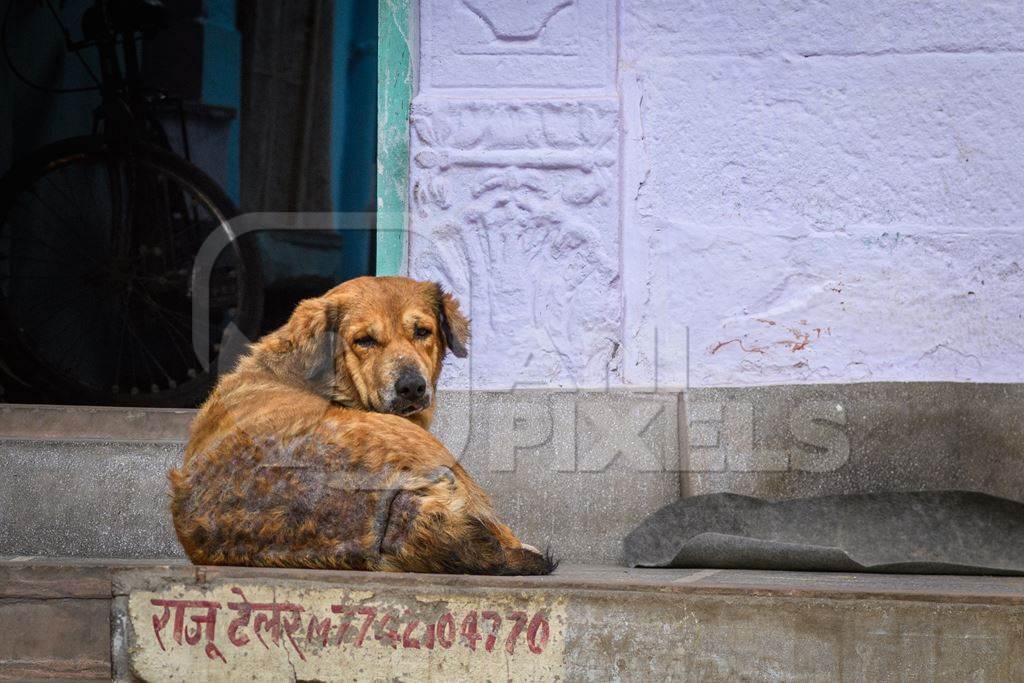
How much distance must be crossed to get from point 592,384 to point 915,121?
1.67 m

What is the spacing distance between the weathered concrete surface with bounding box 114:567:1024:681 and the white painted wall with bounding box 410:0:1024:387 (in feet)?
5.57

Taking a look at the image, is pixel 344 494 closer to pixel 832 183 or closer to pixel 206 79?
pixel 832 183

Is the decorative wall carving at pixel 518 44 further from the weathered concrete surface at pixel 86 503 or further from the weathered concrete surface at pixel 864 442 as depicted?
the weathered concrete surface at pixel 86 503

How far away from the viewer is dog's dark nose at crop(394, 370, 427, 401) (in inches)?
152

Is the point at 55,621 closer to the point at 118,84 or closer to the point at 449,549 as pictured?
the point at 449,549

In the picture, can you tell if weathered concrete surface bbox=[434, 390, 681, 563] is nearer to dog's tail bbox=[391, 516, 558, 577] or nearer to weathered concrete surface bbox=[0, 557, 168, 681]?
dog's tail bbox=[391, 516, 558, 577]

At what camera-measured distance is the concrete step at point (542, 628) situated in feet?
9.71

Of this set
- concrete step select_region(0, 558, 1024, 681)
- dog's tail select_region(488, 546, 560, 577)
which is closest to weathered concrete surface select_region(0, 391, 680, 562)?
dog's tail select_region(488, 546, 560, 577)

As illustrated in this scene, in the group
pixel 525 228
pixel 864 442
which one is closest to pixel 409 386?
pixel 525 228

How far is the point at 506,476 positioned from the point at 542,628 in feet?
5.00

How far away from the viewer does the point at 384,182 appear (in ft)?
16.3

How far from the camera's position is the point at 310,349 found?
3.99 meters

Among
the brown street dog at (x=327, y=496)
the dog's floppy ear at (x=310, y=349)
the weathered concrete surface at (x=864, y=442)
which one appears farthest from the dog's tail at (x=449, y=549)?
the weathered concrete surface at (x=864, y=442)

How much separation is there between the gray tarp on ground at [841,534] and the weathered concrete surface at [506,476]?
0.24 m
